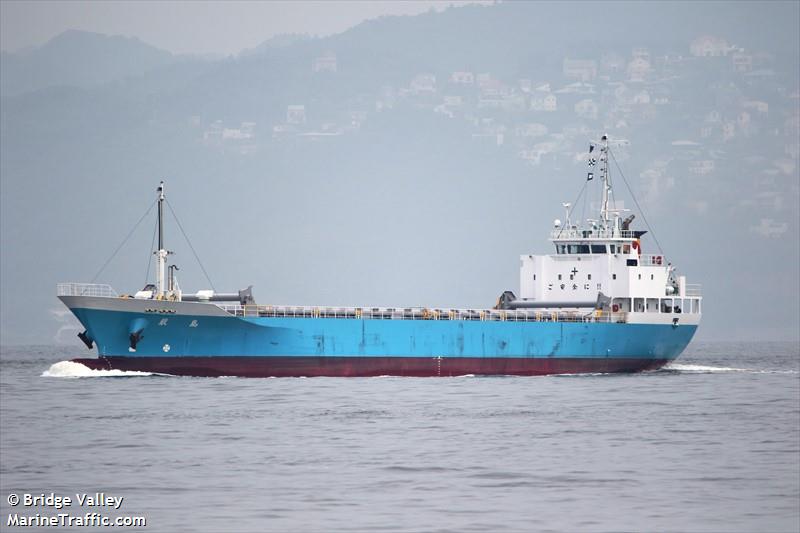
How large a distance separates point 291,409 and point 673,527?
21.8 metres

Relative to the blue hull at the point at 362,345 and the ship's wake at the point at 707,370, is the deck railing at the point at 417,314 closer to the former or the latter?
the blue hull at the point at 362,345

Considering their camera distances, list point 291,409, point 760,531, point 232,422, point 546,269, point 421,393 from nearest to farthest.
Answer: point 760,531, point 232,422, point 291,409, point 421,393, point 546,269

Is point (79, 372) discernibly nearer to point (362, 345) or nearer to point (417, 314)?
point (362, 345)

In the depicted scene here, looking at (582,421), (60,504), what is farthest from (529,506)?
(582,421)

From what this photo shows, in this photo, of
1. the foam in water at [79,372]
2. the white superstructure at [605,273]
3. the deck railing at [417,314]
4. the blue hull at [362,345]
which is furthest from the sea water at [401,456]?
the white superstructure at [605,273]

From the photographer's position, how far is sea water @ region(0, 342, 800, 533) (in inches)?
1021

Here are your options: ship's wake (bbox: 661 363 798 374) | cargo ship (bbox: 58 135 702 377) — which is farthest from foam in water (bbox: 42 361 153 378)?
ship's wake (bbox: 661 363 798 374)

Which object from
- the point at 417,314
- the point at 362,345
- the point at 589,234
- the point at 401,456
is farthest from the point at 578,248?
the point at 401,456

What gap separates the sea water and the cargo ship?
271 cm

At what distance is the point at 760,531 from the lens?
24719mm

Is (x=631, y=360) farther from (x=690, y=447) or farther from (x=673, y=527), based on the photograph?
(x=673, y=527)

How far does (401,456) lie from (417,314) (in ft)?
93.7

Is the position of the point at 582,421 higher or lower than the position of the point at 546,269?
lower

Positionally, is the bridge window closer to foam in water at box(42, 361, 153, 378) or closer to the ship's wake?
the ship's wake
